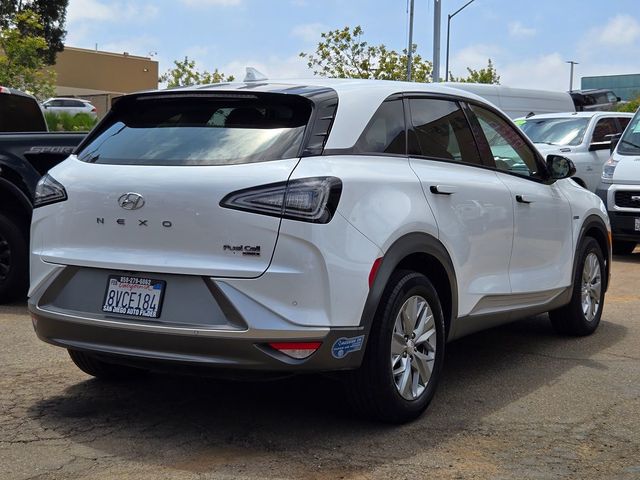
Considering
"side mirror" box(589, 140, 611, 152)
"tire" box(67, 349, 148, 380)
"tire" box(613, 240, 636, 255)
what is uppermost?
"side mirror" box(589, 140, 611, 152)

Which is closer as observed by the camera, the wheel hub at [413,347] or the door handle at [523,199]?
the wheel hub at [413,347]

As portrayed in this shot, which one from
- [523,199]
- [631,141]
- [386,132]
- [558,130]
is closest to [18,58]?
[558,130]

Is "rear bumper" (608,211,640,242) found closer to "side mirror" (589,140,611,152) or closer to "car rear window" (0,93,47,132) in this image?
"side mirror" (589,140,611,152)

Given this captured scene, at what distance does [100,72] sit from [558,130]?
2337 inches

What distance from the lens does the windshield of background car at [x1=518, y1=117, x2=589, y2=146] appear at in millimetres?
15297

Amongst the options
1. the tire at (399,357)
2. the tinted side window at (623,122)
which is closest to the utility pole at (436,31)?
the tinted side window at (623,122)

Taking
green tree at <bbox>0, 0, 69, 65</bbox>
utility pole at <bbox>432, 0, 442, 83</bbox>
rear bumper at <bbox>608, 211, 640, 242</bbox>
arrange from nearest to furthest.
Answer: rear bumper at <bbox>608, 211, 640, 242</bbox>
utility pole at <bbox>432, 0, 442, 83</bbox>
green tree at <bbox>0, 0, 69, 65</bbox>

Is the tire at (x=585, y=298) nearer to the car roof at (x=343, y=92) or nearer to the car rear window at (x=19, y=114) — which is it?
the car roof at (x=343, y=92)

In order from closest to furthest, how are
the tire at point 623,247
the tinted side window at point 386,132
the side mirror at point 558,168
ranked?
the tinted side window at point 386,132 < the side mirror at point 558,168 < the tire at point 623,247

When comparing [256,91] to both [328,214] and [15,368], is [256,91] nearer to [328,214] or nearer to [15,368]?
[328,214]

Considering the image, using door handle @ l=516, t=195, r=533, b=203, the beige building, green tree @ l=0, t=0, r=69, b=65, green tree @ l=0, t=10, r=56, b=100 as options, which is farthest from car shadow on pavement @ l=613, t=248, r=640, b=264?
the beige building

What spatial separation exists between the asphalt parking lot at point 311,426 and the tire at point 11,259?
5.41 ft

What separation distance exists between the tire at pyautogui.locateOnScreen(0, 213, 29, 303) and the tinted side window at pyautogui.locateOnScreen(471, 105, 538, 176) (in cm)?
403

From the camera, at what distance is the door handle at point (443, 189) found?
5.14m
